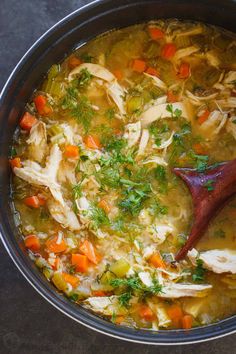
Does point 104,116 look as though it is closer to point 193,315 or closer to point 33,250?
point 33,250

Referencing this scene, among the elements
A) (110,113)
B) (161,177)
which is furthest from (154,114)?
(161,177)

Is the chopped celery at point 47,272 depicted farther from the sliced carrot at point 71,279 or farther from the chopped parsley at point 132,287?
the chopped parsley at point 132,287

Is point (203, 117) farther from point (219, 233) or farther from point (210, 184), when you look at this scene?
point (219, 233)

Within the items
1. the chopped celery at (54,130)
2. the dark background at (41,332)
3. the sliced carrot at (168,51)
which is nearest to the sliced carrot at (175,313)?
the dark background at (41,332)

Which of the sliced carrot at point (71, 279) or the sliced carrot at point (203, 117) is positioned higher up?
the sliced carrot at point (203, 117)

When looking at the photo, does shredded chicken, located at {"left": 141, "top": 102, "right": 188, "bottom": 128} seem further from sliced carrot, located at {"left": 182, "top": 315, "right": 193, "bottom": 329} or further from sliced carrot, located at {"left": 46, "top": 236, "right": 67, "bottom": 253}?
Answer: sliced carrot, located at {"left": 182, "top": 315, "right": 193, "bottom": 329}

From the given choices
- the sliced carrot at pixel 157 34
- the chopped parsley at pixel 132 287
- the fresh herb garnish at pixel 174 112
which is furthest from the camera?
the sliced carrot at pixel 157 34
